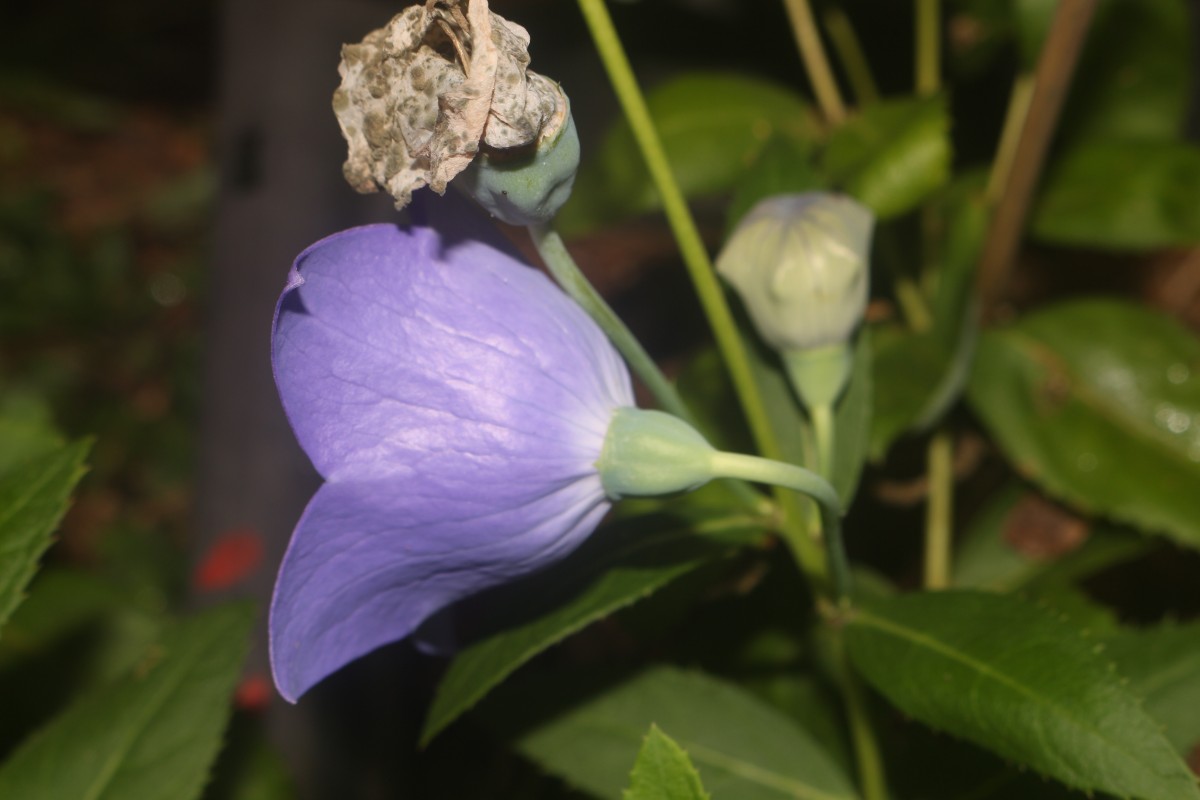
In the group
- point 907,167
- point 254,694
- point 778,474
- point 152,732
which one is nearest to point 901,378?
point 907,167

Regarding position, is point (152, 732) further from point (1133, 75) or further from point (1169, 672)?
point (1133, 75)

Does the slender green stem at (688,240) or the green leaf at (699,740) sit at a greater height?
the slender green stem at (688,240)

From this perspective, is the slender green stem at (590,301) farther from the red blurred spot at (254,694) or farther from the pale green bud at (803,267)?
the red blurred spot at (254,694)

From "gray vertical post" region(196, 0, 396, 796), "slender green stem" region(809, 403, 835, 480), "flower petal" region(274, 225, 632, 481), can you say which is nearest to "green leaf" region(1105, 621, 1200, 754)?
"slender green stem" region(809, 403, 835, 480)

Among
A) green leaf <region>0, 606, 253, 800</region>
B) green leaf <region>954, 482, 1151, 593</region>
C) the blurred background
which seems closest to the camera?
green leaf <region>0, 606, 253, 800</region>

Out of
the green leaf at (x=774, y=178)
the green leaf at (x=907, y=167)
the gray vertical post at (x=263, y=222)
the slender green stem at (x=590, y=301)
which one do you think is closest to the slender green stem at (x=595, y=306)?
the slender green stem at (x=590, y=301)

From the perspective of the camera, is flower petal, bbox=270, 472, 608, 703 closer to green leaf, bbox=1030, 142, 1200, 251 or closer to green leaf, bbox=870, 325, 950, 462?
green leaf, bbox=870, 325, 950, 462
